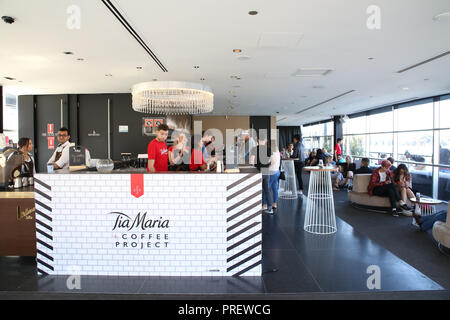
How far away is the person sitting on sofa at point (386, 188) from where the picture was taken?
236 inches

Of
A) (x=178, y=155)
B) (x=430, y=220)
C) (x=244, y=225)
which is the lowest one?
(x=430, y=220)

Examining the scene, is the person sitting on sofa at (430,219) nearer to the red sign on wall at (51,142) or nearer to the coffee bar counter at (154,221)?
the coffee bar counter at (154,221)

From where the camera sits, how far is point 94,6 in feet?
10.1

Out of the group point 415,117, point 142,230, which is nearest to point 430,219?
point 142,230

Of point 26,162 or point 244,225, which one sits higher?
point 26,162

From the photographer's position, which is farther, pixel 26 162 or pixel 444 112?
pixel 444 112

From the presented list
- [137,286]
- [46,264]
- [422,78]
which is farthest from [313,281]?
[422,78]

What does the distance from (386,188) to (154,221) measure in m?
5.17

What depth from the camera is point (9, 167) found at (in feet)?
12.5

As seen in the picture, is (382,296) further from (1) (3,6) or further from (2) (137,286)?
(1) (3,6)

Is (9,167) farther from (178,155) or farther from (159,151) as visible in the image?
(178,155)

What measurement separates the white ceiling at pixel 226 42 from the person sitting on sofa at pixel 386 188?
2090 millimetres

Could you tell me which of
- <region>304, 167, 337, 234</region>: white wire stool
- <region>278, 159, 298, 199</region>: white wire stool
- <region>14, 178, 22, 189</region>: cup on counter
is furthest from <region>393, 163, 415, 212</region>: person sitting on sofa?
<region>14, 178, 22, 189</region>: cup on counter
